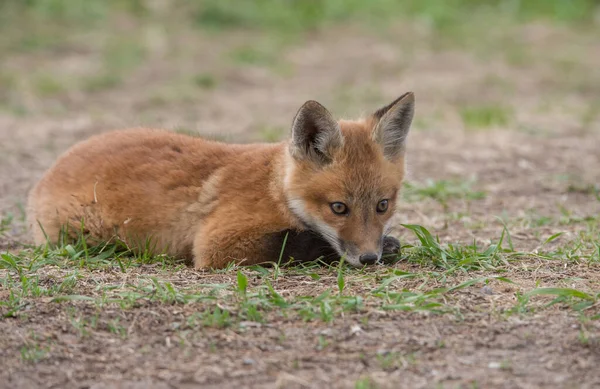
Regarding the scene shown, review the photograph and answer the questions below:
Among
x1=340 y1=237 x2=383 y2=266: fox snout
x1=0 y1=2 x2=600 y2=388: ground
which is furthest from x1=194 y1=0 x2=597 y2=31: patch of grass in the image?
x1=340 y1=237 x2=383 y2=266: fox snout

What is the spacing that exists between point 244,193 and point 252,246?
388 millimetres

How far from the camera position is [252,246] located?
5.54 m

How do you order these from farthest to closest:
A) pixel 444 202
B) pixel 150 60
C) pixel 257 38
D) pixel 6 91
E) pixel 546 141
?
pixel 257 38
pixel 150 60
pixel 6 91
pixel 546 141
pixel 444 202

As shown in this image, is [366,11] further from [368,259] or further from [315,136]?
[368,259]

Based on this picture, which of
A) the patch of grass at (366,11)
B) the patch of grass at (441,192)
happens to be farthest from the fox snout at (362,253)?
the patch of grass at (366,11)

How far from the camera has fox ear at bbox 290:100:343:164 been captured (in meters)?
5.46

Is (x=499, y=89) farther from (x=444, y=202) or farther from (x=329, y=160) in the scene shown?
(x=329, y=160)

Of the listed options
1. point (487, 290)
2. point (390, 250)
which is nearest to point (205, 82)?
point (390, 250)

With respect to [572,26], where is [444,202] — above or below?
below

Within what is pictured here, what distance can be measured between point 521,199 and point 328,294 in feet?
12.7

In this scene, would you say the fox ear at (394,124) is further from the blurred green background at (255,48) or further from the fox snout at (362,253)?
the blurred green background at (255,48)

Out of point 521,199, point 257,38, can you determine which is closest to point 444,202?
point 521,199

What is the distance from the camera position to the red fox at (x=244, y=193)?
5422 millimetres

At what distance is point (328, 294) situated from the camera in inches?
189
